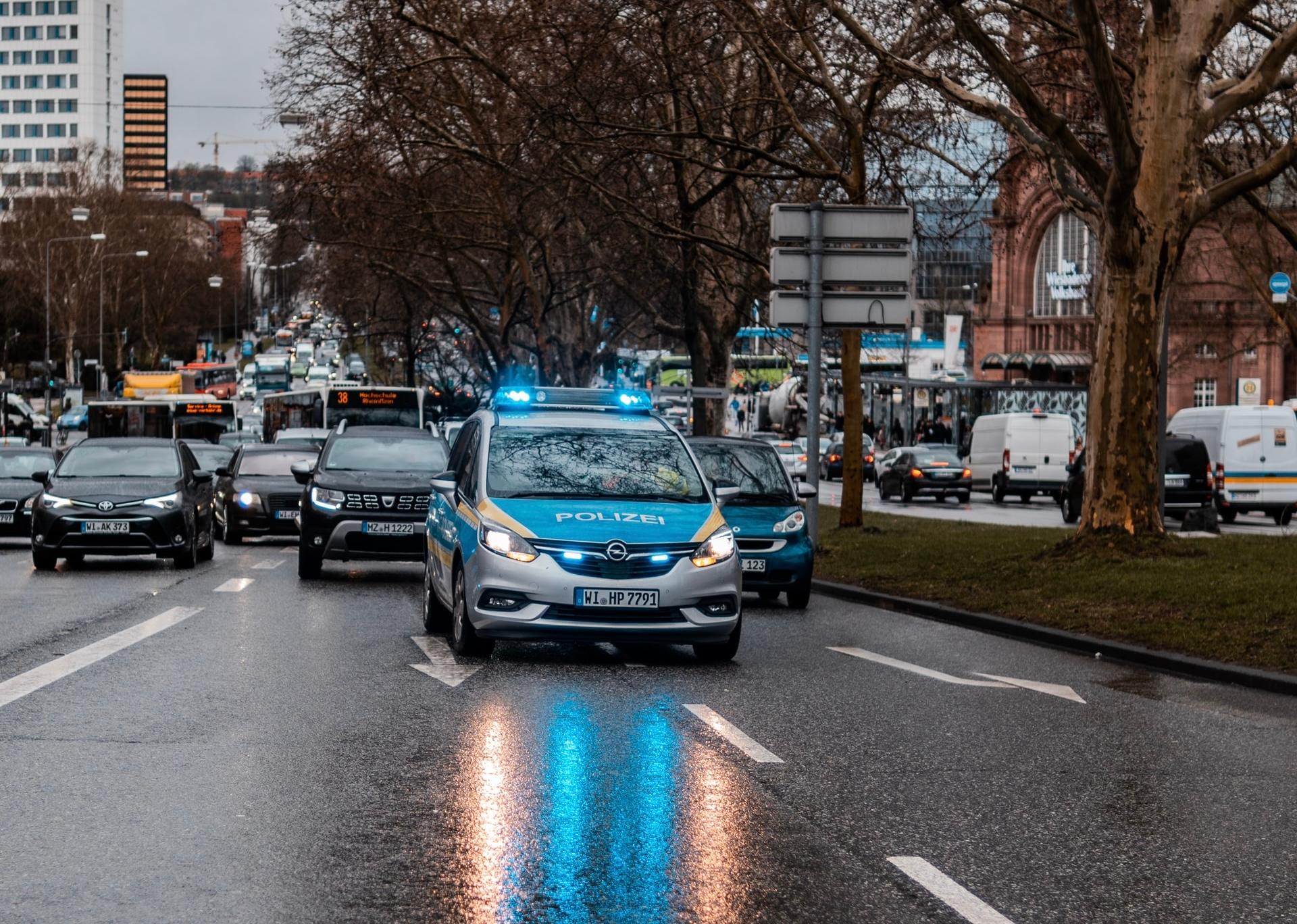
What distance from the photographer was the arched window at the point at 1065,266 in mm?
100500

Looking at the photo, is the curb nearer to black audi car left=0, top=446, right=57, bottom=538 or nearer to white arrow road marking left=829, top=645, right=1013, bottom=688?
white arrow road marking left=829, top=645, right=1013, bottom=688

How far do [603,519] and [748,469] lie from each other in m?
7.85

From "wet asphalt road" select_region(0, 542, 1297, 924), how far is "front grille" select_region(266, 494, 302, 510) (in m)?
17.8

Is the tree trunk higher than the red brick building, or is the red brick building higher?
the red brick building

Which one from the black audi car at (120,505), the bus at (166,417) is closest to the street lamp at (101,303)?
the bus at (166,417)

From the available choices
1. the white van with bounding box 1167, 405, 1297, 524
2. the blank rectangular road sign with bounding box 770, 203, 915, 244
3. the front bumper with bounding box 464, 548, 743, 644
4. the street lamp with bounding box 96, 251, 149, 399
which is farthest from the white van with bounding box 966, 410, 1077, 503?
the street lamp with bounding box 96, 251, 149, 399

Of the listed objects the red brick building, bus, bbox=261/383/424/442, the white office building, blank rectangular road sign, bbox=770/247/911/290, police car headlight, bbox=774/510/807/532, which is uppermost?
the white office building

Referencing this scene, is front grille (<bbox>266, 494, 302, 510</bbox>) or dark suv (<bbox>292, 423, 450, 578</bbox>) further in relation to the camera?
front grille (<bbox>266, 494, 302, 510</bbox>)

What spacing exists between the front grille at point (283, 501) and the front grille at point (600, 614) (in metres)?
19.8

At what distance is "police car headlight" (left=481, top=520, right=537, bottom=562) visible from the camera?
42.6ft

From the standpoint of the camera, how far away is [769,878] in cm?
656

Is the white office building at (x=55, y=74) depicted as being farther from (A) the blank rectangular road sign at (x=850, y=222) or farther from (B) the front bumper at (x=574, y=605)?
(B) the front bumper at (x=574, y=605)

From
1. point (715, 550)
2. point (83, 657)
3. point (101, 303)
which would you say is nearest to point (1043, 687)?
point (715, 550)

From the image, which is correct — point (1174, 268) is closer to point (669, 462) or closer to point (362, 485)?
point (669, 462)
